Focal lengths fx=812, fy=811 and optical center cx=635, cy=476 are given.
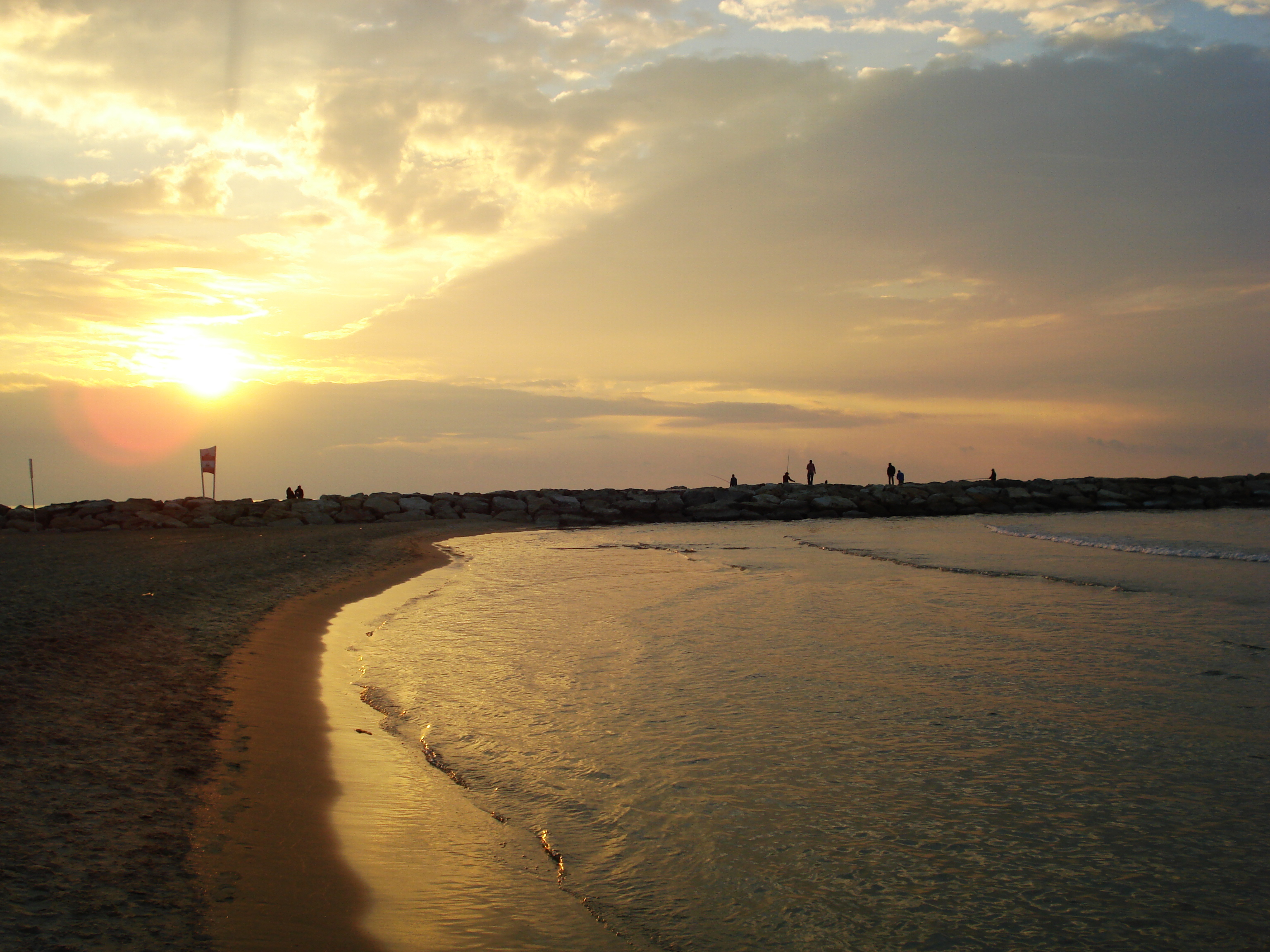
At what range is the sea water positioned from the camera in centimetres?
427

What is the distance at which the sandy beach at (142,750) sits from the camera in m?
3.77

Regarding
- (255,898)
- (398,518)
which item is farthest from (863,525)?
(255,898)

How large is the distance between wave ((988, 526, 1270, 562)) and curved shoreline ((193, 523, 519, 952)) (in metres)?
23.7

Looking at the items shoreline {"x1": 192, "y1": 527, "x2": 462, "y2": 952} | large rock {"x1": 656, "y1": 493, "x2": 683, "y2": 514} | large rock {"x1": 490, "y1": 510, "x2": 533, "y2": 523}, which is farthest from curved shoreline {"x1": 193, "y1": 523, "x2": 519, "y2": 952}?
large rock {"x1": 656, "y1": 493, "x2": 683, "y2": 514}

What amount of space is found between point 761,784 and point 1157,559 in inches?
824

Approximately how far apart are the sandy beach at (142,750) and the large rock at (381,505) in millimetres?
26659

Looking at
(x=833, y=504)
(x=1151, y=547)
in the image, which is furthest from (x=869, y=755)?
(x=833, y=504)

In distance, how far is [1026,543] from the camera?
91.3ft

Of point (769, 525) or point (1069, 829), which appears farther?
point (769, 525)

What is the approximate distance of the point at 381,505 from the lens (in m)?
42.1

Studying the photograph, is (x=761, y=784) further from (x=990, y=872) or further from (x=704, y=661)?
(x=704, y=661)

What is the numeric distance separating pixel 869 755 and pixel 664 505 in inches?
1584

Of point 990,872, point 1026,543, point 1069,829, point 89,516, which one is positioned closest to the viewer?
point 990,872

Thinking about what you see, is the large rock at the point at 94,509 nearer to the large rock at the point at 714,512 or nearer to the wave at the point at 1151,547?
the large rock at the point at 714,512
